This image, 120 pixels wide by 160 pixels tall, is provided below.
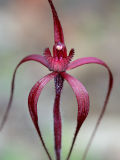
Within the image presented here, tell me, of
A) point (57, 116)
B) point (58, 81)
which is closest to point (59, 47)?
point (58, 81)

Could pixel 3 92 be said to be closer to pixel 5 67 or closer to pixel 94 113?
pixel 5 67

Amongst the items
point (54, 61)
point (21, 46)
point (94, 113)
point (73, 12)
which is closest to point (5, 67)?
point (21, 46)

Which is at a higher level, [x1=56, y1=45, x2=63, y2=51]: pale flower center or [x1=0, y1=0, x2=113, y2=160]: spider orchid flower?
[x1=56, y1=45, x2=63, y2=51]: pale flower center

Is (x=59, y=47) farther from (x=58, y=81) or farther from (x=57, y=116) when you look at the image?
(x=57, y=116)

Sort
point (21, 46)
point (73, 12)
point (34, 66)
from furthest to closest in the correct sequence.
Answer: point (73, 12)
point (21, 46)
point (34, 66)

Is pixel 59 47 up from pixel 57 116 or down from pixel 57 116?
up

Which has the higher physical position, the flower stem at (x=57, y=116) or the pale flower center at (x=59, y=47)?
the pale flower center at (x=59, y=47)

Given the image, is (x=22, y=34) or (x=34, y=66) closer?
(x=34, y=66)

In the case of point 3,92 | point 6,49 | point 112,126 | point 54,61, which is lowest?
point 112,126

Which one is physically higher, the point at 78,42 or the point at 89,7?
the point at 89,7

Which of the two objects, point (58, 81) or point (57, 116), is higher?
point (58, 81)

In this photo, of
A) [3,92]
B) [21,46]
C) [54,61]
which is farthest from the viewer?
[21,46]
